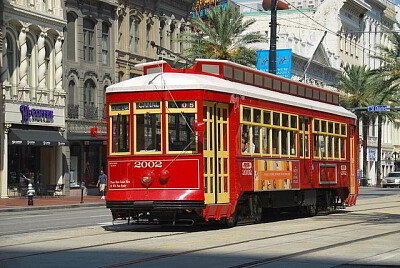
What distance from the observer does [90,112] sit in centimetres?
5500

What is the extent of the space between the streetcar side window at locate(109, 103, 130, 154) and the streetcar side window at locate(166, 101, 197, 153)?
37.2 inches

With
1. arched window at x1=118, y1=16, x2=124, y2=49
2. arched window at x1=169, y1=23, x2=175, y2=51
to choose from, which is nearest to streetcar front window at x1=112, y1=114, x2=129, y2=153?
arched window at x1=118, y1=16, x2=124, y2=49

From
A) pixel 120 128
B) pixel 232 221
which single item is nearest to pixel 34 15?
pixel 120 128

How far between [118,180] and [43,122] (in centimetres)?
2994

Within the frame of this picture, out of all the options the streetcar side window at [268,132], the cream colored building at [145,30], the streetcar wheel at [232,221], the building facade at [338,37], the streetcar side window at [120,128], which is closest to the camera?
the streetcar side window at [120,128]

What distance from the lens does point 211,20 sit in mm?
57188

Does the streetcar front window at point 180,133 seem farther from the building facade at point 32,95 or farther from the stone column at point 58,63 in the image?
the stone column at point 58,63

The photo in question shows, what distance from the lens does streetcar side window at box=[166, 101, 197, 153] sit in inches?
805

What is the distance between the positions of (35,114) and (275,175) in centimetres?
2728

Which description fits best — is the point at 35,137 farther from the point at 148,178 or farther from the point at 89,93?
the point at 148,178

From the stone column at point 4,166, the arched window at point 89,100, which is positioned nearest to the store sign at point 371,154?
the arched window at point 89,100

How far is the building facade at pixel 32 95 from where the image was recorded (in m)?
47.4

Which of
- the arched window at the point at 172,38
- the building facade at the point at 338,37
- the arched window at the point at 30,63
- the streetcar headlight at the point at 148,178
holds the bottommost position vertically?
the streetcar headlight at the point at 148,178

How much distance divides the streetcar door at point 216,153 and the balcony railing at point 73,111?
32.5m
